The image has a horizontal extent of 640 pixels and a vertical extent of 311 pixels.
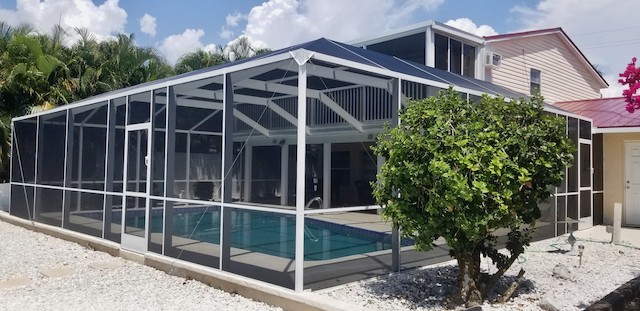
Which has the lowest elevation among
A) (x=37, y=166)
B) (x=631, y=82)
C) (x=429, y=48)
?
(x=37, y=166)

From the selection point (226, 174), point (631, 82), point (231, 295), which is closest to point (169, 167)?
point (226, 174)

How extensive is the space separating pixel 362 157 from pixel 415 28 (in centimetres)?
373

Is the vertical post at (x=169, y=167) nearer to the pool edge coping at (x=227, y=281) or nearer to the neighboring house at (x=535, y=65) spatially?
the pool edge coping at (x=227, y=281)

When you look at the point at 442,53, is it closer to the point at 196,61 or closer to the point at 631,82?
the point at 631,82

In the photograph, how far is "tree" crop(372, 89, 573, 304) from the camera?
4.27 metres

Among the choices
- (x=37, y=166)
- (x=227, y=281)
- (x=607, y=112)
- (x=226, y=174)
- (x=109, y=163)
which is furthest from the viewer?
(x=607, y=112)

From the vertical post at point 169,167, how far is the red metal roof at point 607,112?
9.94 m

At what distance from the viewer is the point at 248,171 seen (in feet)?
49.3

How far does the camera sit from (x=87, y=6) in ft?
74.9

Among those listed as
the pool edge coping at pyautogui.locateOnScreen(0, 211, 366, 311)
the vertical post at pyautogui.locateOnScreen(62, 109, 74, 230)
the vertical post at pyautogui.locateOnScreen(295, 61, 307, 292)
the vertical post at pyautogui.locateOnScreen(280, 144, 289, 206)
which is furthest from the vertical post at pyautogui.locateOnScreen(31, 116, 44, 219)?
the vertical post at pyautogui.locateOnScreen(295, 61, 307, 292)

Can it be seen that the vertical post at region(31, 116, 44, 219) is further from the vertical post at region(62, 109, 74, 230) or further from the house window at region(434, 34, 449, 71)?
the house window at region(434, 34, 449, 71)

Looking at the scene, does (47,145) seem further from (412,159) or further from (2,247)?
(412,159)

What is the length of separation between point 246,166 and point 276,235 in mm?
5248

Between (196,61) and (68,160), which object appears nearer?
(68,160)
